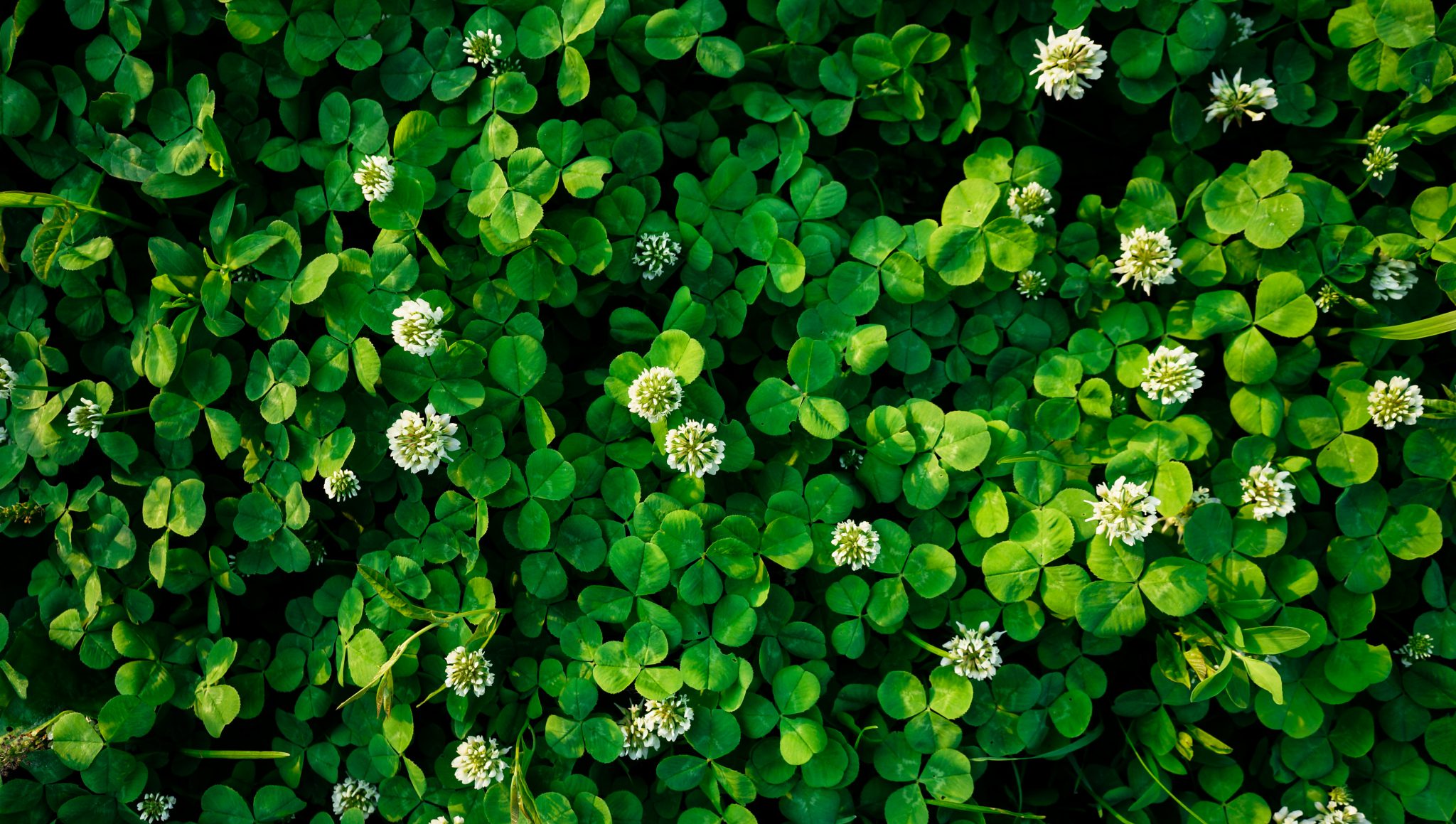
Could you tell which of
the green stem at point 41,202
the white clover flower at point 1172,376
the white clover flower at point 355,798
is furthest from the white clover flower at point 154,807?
the white clover flower at point 1172,376

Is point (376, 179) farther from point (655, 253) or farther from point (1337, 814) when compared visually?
point (1337, 814)

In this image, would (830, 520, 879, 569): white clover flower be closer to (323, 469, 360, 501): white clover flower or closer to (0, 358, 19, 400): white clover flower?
(323, 469, 360, 501): white clover flower

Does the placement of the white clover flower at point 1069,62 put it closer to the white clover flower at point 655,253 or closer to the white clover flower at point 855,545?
the white clover flower at point 655,253

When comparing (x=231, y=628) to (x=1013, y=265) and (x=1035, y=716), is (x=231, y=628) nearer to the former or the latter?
(x=1035, y=716)

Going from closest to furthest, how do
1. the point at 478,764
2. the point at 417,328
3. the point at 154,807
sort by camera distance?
1. the point at 417,328
2. the point at 478,764
3. the point at 154,807

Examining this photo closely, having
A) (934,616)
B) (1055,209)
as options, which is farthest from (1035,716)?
(1055,209)

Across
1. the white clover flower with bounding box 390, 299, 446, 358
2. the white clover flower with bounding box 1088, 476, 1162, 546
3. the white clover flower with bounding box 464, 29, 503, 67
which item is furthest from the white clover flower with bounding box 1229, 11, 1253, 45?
the white clover flower with bounding box 390, 299, 446, 358

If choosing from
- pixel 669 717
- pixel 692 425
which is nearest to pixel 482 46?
pixel 692 425
